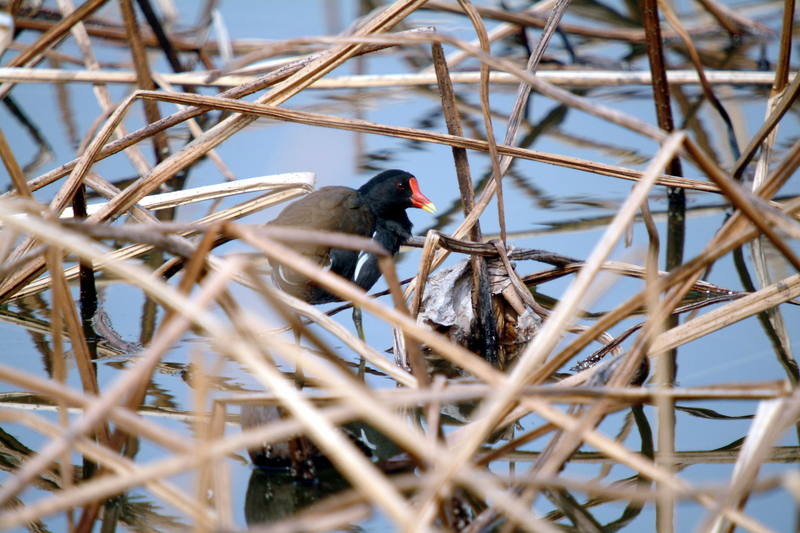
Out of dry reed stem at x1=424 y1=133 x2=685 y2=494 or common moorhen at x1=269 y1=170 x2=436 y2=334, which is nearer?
dry reed stem at x1=424 y1=133 x2=685 y2=494

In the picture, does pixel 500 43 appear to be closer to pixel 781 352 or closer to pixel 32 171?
pixel 32 171

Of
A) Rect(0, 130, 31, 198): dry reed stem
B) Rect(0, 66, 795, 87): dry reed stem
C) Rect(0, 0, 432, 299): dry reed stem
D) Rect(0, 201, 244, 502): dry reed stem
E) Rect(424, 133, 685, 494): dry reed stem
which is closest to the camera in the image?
Rect(0, 201, 244, 502): dry reed stem

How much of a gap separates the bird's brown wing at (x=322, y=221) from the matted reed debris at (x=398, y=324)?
4.2 inches

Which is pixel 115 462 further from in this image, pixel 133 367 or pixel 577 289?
pixel 577 289

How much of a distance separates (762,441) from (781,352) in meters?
1.41

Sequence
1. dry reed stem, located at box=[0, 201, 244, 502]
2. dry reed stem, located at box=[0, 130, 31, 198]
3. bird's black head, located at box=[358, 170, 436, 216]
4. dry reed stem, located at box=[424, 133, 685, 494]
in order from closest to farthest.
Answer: dry reed stem, located at box=[0, 201, 244, 502], dry reed stem, located at box=[424, 133, 685, 494], dry reed stem, located at box=[0, 130, 31, 198], bird's black head, located at box=[358, 170, 436, 216]

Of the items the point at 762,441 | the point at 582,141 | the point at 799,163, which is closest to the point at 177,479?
the point at 762,441

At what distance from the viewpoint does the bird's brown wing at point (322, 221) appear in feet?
11.0

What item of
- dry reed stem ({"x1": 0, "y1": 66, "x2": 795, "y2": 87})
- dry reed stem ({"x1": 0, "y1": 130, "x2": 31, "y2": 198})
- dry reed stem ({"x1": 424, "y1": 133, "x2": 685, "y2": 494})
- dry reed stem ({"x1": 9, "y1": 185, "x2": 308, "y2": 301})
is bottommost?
dry reed stem ({"x1": 424, "y1": 133, "x2": 685, "y2": 494})

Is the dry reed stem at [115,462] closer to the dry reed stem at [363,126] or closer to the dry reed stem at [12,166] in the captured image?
the dry reed stem at [12,166]

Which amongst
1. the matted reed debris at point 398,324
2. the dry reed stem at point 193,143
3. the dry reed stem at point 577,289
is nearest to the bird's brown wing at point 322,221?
the matted reed debris at point 398,324

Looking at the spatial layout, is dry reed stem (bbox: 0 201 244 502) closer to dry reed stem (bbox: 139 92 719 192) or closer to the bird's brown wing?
dry reed stem (bbox: 139 92 719 192)

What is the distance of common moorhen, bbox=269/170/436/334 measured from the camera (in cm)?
338

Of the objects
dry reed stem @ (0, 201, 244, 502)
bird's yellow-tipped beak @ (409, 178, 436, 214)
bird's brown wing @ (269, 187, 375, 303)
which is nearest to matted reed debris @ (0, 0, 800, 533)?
dry reed stem @ (0, 201, 244, 502)
